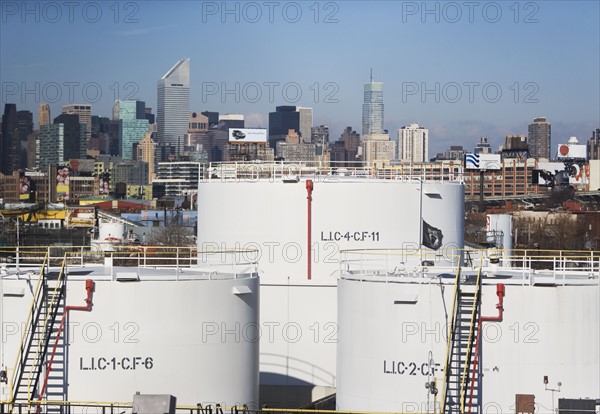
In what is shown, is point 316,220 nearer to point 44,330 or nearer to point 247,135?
point 44,330

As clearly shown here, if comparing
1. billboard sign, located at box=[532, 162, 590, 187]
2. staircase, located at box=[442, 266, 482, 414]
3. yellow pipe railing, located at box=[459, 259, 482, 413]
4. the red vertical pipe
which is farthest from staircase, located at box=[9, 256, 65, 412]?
billboard sign, located at box=[532, 162, 590, 187]

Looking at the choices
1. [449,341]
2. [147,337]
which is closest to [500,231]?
[449,341]

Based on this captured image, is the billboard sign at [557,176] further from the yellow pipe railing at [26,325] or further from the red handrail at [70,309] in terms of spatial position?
the yellow pipe railing at [26,325]

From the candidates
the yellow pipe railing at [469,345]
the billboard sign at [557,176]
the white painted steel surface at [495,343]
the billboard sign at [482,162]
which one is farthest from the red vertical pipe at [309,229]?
the billboard sign at [557,176]

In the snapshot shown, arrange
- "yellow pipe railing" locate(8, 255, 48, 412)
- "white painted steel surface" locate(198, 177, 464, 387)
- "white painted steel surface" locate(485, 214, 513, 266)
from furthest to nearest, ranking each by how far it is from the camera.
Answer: "white painted steel surface" locate(485, 214, 513, 266), "white painted steel surface" locate(198, 177, 464, 387), "yellow pipe railing" locate(8, 255, 48, 412)

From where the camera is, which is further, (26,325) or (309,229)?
(309,229)

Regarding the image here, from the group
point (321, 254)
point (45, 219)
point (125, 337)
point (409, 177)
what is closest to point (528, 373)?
point (125, 337)

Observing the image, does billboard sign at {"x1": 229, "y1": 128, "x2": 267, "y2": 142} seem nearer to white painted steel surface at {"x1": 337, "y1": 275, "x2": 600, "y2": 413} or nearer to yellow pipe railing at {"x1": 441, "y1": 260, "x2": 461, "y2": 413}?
white painted steel surface at {"x1": 337, "y1": 275, "x2": 600, "y2": 413}
